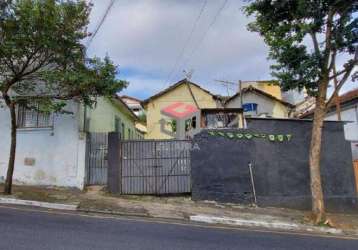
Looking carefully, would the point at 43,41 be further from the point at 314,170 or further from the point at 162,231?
the point at 314,170

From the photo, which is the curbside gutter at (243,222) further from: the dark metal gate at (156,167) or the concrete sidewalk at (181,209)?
the dark metal gate at (156,167)

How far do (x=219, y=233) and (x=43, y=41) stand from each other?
26.4 feet

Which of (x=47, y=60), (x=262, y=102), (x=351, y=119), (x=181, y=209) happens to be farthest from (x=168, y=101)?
(x=181, y=209)

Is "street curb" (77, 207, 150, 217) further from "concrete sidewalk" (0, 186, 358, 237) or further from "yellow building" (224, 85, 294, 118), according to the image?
"yellow building" (224, 85, 294, 118)

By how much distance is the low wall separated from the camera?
15.0 meters

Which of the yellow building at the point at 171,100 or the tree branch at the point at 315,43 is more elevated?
the yellow building at the point at 171,100

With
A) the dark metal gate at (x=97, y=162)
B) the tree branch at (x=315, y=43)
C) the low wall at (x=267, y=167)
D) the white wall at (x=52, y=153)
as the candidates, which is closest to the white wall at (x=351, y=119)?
the low wall at (x=267, y=167)

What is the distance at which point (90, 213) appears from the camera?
11414 mm

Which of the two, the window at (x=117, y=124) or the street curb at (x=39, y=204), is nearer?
the street curb at (x=39, y=204)

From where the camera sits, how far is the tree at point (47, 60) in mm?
12742

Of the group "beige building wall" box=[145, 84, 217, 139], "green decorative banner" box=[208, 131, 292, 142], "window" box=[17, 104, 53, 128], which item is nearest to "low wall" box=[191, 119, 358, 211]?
"green decorative banner" box=[208, 131, 292, 142]

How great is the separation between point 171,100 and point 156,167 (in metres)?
21.8

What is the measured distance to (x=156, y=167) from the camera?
50.3 ft

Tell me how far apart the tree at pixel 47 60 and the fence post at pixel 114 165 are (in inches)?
71.6
